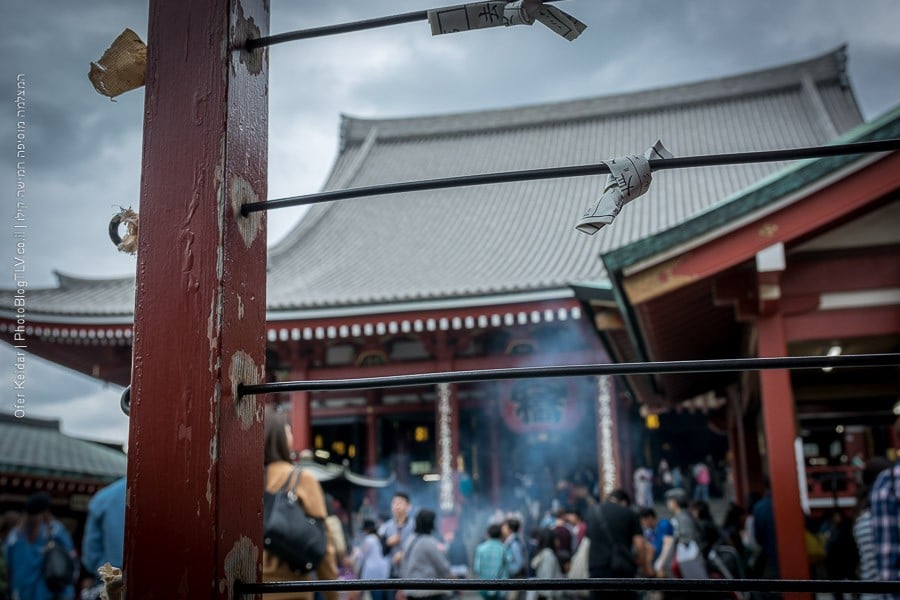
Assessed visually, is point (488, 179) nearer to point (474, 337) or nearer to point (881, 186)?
point (881, 186)

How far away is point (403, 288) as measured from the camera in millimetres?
11625

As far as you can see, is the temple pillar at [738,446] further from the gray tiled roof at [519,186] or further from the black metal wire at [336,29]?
the black metal wire at [336,29]

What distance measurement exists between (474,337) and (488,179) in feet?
33.7

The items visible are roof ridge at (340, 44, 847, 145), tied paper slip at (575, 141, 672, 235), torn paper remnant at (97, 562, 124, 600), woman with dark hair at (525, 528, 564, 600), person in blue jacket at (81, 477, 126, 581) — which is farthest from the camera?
roof ridge at (340, 44, 847, 145)

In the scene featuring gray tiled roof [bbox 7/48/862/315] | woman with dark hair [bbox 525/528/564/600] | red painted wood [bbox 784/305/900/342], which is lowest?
woman with dark hair [bbox 525/528/564/600]

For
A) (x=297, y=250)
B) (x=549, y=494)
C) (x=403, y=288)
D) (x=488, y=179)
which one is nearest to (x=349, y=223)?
(x=297, y=250)

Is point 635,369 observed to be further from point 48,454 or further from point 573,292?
point 48,454

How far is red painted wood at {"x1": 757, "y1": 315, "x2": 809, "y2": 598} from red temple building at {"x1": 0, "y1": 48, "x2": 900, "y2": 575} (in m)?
0.01

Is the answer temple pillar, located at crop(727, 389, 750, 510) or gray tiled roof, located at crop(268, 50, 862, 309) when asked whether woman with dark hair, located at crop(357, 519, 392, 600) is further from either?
temple pillar, located at crop(727, 389, 750, 510)

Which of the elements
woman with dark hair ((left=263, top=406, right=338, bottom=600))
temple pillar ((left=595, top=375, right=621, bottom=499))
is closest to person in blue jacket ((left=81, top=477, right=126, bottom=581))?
woman with dark hair ((left=263, top=406, right=338, bottom=600))

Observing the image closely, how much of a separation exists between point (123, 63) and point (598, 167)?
749 mm

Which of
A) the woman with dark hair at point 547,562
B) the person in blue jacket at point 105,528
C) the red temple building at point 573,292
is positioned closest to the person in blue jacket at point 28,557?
the person in blue jacket at point 105,528

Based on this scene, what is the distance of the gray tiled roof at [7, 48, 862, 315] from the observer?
11867 mm

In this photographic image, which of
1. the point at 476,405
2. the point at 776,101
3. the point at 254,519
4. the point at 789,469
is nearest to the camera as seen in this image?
the point at 254,519
